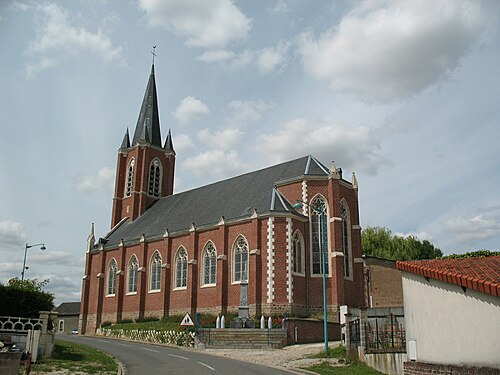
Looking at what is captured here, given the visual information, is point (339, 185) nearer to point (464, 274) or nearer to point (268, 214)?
point (268, 214)

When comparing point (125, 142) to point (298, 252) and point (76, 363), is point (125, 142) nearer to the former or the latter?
point (298, 252)

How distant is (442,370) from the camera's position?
1129cm

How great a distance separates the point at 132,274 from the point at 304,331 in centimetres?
2055

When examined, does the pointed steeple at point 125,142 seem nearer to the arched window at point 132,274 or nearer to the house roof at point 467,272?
the arched window at point 132,274

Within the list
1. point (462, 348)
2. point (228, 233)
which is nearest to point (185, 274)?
point (228, 233)

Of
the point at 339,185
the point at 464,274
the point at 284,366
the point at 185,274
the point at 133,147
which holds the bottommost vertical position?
Result: the point at 284,366

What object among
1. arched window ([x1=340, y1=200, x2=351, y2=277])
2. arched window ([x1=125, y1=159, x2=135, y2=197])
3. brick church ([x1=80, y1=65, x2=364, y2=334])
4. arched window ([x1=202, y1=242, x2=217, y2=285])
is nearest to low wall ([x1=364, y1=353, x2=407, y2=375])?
brick church ([x1=80, y1=65, x2=364, y2=334])

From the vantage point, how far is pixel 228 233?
36.4m

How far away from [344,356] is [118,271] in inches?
1142

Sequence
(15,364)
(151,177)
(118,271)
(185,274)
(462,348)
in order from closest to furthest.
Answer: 1. (462,348)
2. (15,364)
3. (185,274)
4. (118,271)
5. (151,177)

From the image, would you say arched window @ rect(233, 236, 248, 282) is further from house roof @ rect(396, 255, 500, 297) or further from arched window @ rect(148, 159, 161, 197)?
house roof @ rect(396, 255, 500, 297)

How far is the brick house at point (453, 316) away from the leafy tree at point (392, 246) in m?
38.1

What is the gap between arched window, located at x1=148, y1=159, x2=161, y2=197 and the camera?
170 ft

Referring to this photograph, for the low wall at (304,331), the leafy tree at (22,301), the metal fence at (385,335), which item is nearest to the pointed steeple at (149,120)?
the low wall at (304,331)
